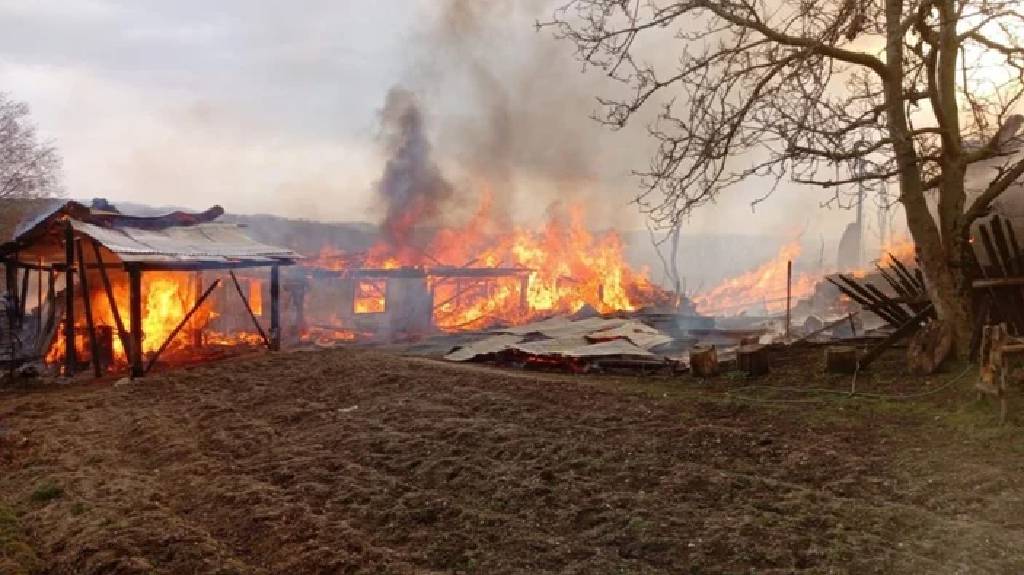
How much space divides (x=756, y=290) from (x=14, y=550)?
41.3 meters

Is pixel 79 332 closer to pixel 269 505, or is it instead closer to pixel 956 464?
pixel 269 505

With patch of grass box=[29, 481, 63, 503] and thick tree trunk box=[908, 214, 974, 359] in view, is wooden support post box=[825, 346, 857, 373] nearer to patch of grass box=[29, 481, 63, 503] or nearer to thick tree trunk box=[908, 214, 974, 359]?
thick tree trunk box=[908, 214, 974, 359]

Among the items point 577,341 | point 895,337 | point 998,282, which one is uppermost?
point 998,282

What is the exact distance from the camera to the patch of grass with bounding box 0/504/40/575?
4660mm

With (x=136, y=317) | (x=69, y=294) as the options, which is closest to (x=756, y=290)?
(x=136, y=317)

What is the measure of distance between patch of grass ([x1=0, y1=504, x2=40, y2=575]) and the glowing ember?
122ft

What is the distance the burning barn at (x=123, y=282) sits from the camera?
14.0m

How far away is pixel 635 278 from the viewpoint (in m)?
30.5

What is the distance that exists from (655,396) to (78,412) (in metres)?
9.08

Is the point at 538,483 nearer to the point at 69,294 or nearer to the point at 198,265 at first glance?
the point at 198,265

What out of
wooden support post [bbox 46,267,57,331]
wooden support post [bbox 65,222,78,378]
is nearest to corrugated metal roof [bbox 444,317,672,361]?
wooden support post [bbox 65,222,78,378]

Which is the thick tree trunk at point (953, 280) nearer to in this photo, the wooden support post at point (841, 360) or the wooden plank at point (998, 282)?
the wooden plank at point (998, 282)

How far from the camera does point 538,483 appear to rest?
18.9 feet

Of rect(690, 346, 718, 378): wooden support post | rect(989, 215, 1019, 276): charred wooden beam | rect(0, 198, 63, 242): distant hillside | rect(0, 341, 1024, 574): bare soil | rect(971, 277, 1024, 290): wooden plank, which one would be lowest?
rect(0, 341, 1024, 574): bare soil
